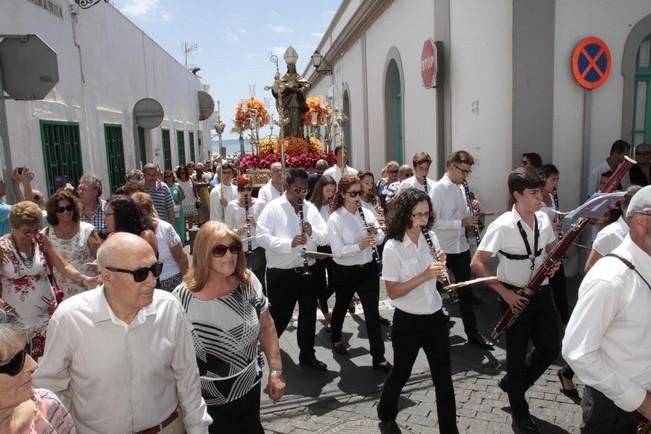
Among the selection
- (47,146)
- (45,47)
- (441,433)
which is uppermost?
(45,47)

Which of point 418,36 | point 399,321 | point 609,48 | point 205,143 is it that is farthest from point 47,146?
point 205,143

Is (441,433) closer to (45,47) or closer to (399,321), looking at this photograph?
(399,321)

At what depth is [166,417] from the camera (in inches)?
99.8

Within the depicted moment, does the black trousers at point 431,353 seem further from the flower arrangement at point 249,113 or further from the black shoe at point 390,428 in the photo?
the flower arrangement at point 249,113

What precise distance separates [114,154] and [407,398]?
10968 mm

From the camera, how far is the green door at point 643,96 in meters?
7.94

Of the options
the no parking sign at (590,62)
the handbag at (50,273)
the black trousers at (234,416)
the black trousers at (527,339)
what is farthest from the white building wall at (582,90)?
the handbag at (50,273)

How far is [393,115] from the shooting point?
13.5 metres

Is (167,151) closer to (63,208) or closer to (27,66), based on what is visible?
(27,66)

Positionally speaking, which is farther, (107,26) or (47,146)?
(107,26)

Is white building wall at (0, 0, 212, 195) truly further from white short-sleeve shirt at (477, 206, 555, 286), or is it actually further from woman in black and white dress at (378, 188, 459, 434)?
white short-sleeve shirt at (477, 206, 555, 286)

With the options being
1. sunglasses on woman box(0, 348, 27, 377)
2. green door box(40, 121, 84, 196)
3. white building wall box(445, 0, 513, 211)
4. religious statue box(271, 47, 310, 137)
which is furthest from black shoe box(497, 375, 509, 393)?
religious statue box(271, 47, 310, 137)

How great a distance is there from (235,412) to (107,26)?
12644mm

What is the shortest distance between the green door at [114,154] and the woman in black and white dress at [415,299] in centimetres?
1047
